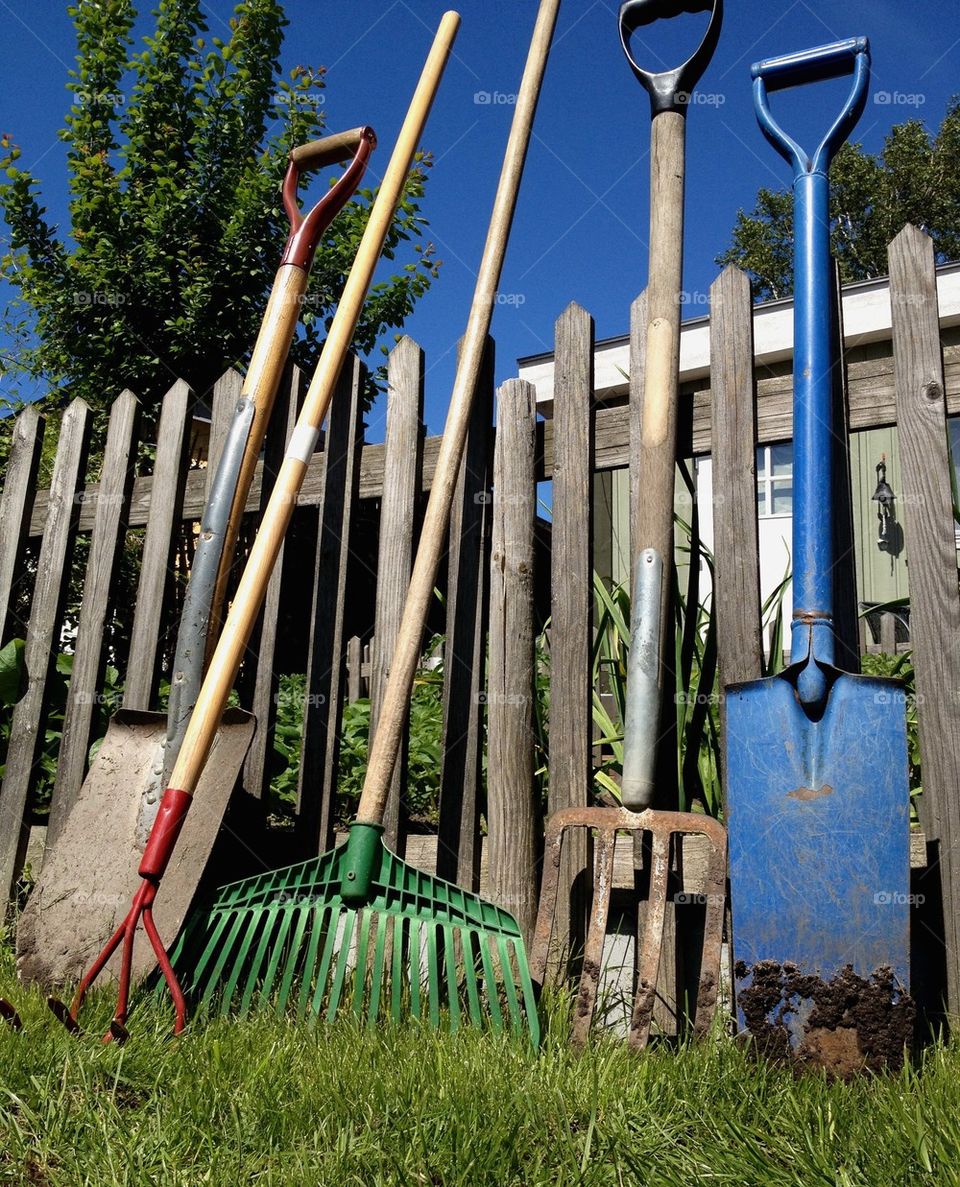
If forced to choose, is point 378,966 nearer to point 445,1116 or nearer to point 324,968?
point 324,968

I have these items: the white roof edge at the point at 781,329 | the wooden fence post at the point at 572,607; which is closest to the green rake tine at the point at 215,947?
the wooden fence post at the point at 572,607

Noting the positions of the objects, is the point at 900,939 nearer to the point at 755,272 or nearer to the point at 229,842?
the point at 229,842

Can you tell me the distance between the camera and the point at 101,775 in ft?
7.48

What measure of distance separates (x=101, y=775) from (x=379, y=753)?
759 mm

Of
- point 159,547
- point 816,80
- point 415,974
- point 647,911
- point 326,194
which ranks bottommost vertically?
point 415,974

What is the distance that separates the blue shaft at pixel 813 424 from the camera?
1.78 metres

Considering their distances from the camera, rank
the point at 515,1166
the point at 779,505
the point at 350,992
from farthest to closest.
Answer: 1. the point at 779,505
2. the point at 350,992
3. the point at 515,1166

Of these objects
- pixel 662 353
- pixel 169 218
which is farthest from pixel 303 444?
pixel 169 218

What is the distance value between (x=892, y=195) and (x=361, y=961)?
21.2 meters

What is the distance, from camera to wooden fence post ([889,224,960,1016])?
1.78m

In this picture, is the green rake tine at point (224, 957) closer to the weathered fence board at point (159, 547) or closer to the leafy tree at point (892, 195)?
the weathered fence board at point (159, 547)

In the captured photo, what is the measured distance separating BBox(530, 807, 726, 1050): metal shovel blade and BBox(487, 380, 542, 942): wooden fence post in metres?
0.18

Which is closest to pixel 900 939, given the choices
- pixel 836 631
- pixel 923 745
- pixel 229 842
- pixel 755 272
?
pixel 923 745

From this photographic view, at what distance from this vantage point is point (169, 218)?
7344 millimetres
